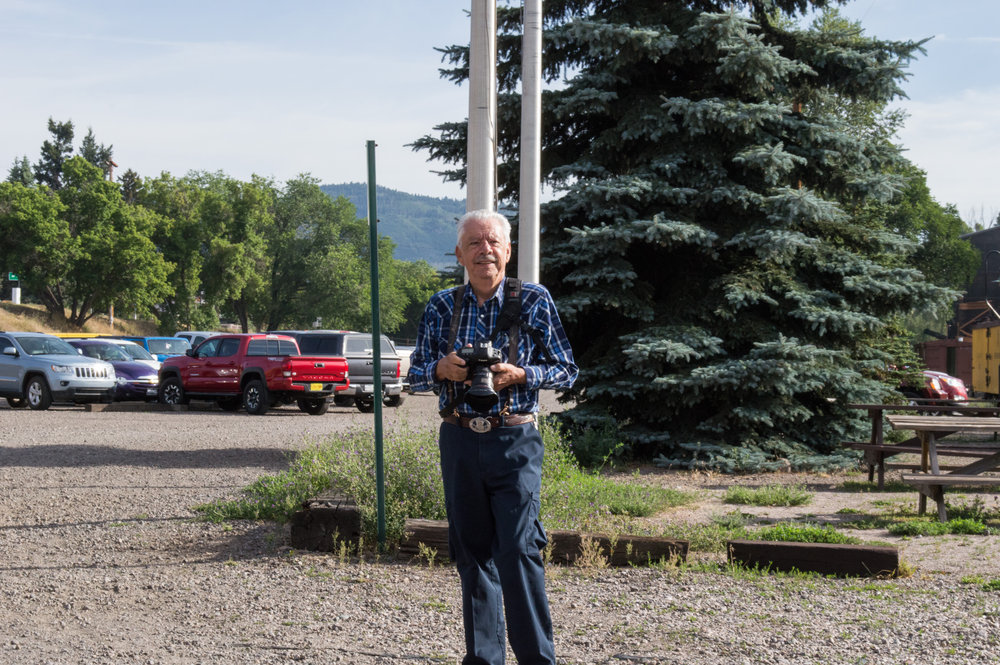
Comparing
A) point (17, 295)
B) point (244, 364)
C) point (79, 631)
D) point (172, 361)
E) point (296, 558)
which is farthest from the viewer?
point (17, 295)

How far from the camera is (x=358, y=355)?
82.2ft

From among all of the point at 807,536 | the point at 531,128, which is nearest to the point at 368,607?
the point at 807,536

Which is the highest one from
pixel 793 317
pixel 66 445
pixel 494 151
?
pixel 494 151

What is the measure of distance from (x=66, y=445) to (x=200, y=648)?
36.3ft

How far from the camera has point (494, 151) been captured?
8.77 metres

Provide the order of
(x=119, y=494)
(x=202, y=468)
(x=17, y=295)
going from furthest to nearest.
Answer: (x=17, y=295)
(x=202, y=468)
(x=119, y=494)

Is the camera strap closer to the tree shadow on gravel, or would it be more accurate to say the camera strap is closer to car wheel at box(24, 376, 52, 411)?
the tree shadow on gravel

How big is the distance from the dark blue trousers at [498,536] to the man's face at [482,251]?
603 millimetres

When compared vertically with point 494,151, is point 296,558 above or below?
below

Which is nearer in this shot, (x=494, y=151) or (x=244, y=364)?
(x=494, y=151)

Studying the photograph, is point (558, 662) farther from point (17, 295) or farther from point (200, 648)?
point (17, 295)

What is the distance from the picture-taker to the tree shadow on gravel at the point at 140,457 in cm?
1245

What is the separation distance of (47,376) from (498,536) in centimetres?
2257

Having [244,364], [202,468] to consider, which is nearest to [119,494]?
[202,468]
